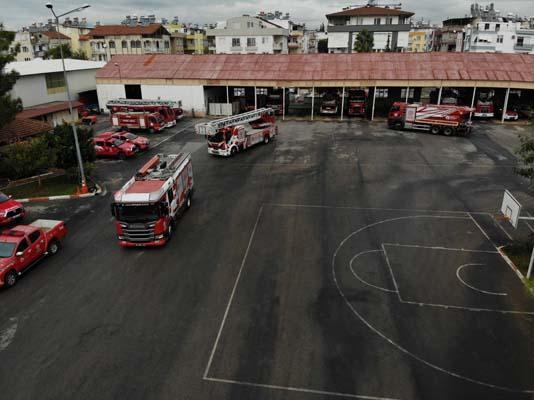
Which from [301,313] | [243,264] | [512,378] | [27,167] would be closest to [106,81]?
[27,167]

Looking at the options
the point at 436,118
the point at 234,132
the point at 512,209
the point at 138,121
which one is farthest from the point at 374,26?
the point at 512,209

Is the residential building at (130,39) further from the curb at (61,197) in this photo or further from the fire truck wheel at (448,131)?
the curb at (61,197)

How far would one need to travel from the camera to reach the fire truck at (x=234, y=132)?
3625 centimetres

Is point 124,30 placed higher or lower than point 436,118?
higher

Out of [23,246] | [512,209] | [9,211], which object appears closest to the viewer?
[512,209]

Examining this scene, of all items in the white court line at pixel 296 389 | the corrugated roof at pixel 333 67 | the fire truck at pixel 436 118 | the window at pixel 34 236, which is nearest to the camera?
the white court line at pixel 296 389

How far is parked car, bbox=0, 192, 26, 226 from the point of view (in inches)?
937

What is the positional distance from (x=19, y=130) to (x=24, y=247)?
23.7 metres

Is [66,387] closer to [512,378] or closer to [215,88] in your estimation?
[512,378]

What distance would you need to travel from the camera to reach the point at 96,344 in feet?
46.9

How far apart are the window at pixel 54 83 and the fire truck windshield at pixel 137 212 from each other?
4341 cm

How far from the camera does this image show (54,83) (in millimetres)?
55656

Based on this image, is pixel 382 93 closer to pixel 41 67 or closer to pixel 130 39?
pixel 41 67

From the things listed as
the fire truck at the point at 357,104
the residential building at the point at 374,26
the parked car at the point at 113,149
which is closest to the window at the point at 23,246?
the parked car at the point at 113,149
